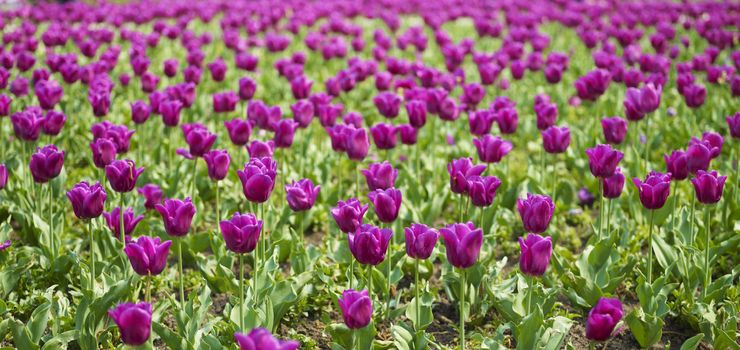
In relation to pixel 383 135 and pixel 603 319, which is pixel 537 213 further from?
pixel 383 135

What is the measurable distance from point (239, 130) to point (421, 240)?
6.43 ft

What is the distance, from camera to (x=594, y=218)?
5.80 m

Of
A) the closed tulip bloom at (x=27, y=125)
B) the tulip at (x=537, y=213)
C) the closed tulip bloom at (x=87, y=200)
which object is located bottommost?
the tulip at (x=537, y=213)

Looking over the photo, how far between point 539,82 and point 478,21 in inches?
65.6

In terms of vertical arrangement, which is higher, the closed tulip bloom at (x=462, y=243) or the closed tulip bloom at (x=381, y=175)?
the closed tulip bloom at (x=462, y=243)

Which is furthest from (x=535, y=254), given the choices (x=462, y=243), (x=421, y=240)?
(x=421, y=240)

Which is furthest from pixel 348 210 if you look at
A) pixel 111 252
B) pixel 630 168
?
pixel 630 168

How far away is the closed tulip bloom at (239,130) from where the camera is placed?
492cm

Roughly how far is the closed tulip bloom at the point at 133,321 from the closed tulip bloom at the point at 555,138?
9.04 ft

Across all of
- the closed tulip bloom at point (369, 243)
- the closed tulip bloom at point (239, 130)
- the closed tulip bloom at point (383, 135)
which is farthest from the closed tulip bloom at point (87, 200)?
the closed tulip bloom at point (383, 135)

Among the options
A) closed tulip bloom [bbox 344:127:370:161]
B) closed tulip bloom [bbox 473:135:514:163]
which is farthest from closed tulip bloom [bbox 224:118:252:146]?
closed tulip bloom [bbox 473:135:514:163]

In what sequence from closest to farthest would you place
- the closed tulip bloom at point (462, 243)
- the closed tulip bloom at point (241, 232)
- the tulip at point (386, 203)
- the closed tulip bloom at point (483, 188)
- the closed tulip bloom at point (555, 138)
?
the closed tulip bloom at point (462, 243), the closed tulip bloom at point (241, 232), the tulip at point (386, 203), the closed tulip bloom at point (483, 188), the closed tulip bloom at point (555, 138)

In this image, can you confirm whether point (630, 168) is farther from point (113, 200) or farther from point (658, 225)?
point (113, 200)

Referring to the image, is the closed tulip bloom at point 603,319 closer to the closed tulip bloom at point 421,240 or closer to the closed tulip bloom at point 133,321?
the closed tulip bloom at point 421,240
